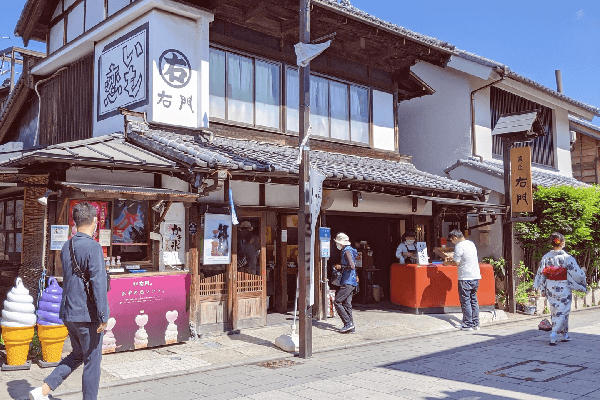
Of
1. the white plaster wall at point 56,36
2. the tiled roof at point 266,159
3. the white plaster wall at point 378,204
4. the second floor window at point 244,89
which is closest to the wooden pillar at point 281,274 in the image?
the white plaster wall at point 378,204

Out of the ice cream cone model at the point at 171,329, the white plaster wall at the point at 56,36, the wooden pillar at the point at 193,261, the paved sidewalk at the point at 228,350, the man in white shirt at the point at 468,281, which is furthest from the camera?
the white plaster wall at the point at 56,36

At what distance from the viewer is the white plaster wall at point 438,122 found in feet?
56.2

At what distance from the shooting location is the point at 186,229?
9.96 meters

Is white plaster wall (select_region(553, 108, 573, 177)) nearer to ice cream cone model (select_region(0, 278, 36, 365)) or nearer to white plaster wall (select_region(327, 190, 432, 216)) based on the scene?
white plaster wall (select_region(327, 190, 432, 216))

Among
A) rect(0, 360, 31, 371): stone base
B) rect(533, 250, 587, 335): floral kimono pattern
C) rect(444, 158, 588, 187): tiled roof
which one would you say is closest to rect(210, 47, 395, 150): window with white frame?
rect(444, 158, 588, 187): tiled roof

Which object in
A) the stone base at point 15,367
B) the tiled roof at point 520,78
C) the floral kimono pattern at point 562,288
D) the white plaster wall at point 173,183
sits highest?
the tiled roof at point 520,78

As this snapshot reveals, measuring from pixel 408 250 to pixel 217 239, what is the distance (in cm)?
Answer: 561

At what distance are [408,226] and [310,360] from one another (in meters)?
7.26

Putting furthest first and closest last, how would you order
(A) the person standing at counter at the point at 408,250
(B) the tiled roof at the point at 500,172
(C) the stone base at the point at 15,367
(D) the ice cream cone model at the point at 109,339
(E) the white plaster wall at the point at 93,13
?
(B) the tiled roof at the point at 500,172 < (A) the person standing at counter at the point at 408,250 < (E) the white plaster wall at the point at 93,13 < (D) the ice cream cone model at the point at 109,339 < (C) the stone base at the point at 15,367

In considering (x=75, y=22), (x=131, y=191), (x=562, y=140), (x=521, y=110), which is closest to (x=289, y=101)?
(x=131, y=191)

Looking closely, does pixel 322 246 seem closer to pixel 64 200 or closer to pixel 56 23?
pixel 64 200

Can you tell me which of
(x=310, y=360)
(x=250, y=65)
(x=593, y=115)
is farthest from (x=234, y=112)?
(x=593, y=115)

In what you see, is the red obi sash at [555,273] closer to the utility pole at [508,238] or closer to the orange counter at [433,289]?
the orange counter at [433,289]

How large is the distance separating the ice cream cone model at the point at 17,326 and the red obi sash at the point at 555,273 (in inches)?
347
